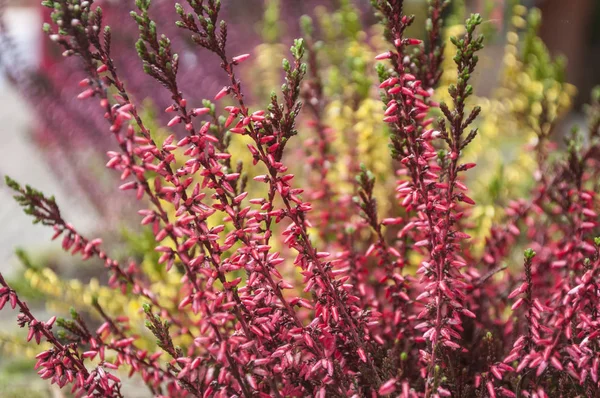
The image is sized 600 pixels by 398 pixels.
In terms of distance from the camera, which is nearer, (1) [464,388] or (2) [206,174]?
(2) [206,174]

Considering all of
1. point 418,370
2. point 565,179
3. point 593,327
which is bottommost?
point 418,370

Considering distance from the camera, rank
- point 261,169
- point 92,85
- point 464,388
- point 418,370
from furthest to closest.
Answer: point 261,169 → point 418,370 → point 464,388 → point 92,85

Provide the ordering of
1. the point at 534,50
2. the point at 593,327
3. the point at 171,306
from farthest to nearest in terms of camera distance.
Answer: the point at 534,50 < the point at 171,306 < the point at 593,327

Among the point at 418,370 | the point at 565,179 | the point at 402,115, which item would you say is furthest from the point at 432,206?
the point at 565,179

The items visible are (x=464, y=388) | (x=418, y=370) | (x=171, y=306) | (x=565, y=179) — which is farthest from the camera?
(x=171, y=306)

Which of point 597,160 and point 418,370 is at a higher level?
point 597,160

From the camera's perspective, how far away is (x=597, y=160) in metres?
1.57

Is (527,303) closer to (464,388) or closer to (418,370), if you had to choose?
(464,388)

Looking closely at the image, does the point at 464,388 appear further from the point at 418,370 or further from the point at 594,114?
the point at 594,114

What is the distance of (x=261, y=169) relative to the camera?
2.50 meters

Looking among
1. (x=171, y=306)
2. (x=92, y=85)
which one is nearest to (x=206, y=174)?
(x=92, y=85)

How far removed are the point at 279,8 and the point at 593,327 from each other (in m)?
2.38

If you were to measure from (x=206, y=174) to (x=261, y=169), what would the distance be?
1.65m

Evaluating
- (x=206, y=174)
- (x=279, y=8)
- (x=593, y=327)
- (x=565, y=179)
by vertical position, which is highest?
(x=279, y=8)
